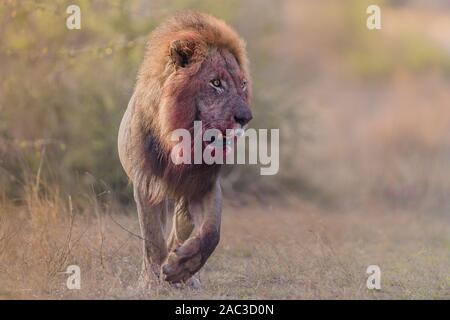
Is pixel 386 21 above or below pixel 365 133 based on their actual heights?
above

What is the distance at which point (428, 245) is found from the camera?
9273 mm

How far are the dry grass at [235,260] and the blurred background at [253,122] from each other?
0.71 metres

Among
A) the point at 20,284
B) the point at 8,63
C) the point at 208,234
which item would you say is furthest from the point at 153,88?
the point at 8,63

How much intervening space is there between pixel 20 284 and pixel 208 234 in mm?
1311

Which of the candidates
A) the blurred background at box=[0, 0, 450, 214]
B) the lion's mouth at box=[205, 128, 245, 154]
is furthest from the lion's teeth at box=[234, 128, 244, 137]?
the blurred background at box=[0, 0, 450, 214]

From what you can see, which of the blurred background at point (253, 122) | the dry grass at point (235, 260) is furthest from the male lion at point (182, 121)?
the blurred background at point (253, 122)

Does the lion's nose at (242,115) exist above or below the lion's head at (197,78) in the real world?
below

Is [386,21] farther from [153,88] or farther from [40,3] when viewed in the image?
[153,88]

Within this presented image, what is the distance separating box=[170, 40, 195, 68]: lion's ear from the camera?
659 cm

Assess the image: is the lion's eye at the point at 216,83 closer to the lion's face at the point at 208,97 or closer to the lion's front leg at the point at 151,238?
the lion's face at the point at 208,97

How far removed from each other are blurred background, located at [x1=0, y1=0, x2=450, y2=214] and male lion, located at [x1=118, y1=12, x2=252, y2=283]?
167cm

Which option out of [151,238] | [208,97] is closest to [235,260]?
[151,238]

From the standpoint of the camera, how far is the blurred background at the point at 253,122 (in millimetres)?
10352

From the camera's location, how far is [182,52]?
6.60m
